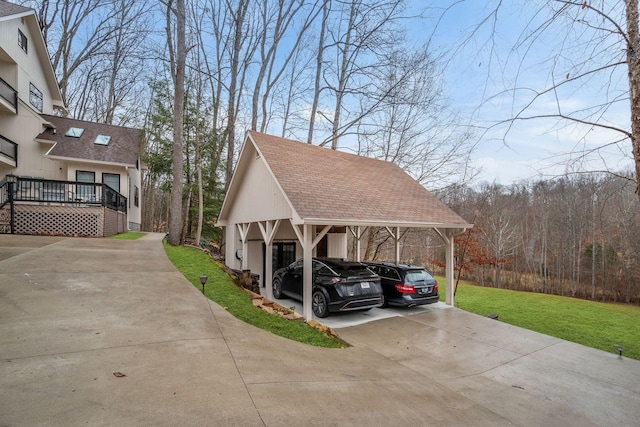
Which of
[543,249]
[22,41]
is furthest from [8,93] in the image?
[543,249]

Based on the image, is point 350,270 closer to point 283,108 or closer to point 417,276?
point 417,276

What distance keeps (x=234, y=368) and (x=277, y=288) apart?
6671mm

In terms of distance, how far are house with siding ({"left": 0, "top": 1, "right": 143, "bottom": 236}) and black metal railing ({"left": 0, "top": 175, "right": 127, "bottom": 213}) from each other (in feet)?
0.09

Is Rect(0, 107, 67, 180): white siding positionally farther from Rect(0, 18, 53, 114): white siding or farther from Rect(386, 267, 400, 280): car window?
Rect(386, 267, 400, 280): car window

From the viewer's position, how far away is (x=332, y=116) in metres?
19.3

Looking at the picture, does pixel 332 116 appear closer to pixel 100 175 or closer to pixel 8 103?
pixel 100 175

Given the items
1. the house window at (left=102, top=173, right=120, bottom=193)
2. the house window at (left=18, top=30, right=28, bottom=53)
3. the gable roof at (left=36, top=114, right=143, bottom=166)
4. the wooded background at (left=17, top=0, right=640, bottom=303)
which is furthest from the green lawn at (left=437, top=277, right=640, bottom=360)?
the house window at (left=18, top=30, right=28, bottom=53)

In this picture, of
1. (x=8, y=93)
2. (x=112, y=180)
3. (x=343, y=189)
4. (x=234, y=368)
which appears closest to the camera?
(x=234, y=368)

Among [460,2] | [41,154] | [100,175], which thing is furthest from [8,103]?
[460,2]

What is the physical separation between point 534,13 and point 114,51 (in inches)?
1094

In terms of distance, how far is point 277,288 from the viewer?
10.5 metres

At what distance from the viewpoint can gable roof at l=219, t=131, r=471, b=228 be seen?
850 cm

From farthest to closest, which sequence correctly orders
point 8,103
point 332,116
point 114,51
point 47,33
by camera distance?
1. point 114,51
2. point 47,33
3. point 332,116
4. point 8,103

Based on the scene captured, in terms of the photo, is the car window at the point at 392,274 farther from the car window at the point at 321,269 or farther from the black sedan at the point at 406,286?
the car window at the point at 321,269
